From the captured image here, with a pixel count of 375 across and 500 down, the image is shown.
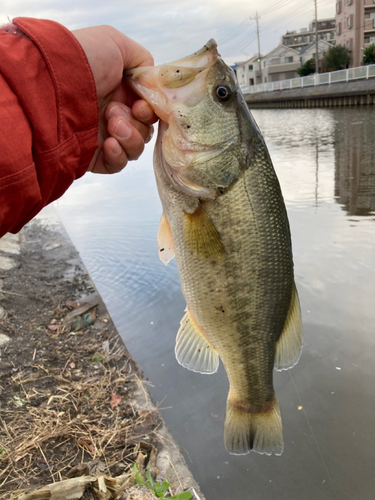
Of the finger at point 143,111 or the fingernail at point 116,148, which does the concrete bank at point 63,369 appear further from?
the finger at point 143,111

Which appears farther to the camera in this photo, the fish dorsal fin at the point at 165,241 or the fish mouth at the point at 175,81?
the fish dorsal fin at the point at 165,241

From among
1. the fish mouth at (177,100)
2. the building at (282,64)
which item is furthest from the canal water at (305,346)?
the building at (282,64)

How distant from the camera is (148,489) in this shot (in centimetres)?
240

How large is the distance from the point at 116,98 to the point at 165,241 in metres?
0.84

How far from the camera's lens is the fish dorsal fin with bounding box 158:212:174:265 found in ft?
7.23

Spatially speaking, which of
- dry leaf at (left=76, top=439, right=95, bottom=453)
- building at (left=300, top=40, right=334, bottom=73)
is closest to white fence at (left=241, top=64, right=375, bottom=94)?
building at (left=300, top=40, right=334, bottom=73)

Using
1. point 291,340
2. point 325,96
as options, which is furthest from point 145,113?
point 325,96

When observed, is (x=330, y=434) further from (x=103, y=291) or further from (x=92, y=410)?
(x=103, y=291)

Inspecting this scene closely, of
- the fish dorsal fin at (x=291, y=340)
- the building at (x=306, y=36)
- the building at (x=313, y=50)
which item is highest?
the building at (x=306, y=36)

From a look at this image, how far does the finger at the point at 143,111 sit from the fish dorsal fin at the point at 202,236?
565 mm

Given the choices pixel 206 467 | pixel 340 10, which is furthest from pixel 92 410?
pixel 340 10

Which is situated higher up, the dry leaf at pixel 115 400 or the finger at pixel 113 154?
the finger at pixel 113 154

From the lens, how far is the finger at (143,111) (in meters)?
2.08

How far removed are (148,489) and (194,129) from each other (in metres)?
2.08
